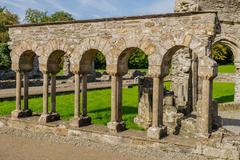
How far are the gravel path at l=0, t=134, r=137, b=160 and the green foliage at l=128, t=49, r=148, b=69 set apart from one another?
146 feet

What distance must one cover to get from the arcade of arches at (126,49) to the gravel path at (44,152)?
127 centimetres

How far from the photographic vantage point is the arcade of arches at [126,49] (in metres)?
9.82

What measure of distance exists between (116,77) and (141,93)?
9.13 ft

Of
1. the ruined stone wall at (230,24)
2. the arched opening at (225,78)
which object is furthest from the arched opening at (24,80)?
the arched opening at (225,78)

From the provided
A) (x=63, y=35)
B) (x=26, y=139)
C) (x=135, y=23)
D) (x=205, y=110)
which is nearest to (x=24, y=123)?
(x=26, y=139)

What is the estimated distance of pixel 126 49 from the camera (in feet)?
37.1

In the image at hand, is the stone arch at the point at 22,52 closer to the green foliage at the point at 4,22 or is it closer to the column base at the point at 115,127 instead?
the column base at the point at 115,127

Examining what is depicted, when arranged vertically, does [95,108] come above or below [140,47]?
below

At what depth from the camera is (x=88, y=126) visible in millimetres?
12375

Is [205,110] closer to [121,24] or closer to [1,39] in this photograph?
[121,24]

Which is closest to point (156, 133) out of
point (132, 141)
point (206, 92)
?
point (132, 141)

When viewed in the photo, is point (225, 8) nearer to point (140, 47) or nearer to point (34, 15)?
point (140, 47)

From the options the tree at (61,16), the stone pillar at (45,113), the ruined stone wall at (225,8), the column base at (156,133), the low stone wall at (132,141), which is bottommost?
the low stone wall at (132,141)

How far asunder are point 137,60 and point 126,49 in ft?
147
